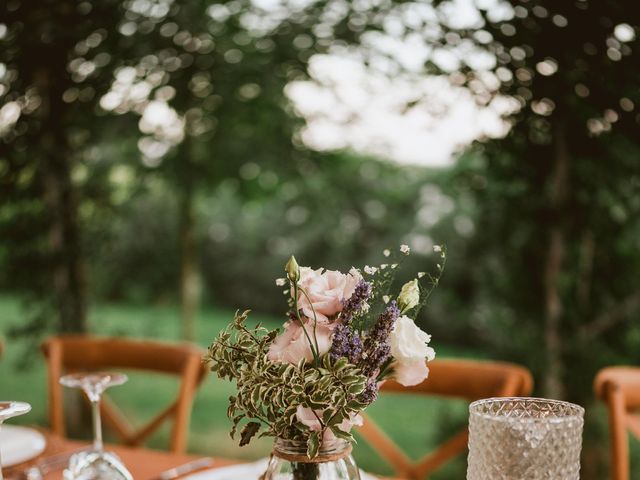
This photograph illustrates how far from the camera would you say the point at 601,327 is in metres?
2.49

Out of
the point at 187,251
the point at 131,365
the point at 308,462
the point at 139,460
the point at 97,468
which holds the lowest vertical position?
the point at 187,251

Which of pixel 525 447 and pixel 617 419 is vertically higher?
pixel 525 447

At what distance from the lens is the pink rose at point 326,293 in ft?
2.92

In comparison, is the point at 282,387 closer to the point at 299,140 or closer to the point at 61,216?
the point at 61,216

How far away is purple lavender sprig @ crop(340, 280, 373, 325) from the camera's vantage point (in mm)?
874

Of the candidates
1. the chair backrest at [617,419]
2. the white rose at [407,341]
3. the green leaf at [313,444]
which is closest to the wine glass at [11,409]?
the green leaf at [313,444]

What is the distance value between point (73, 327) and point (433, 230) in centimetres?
267

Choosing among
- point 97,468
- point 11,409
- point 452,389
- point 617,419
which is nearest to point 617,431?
point 617,419

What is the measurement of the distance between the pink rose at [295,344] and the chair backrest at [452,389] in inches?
28.0

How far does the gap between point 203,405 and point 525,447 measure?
4426 millimetres


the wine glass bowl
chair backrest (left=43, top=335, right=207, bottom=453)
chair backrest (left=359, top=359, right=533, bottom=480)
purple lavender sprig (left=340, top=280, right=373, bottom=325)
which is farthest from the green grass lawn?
purple lavender sprig (left=340, top=280, right=373, bottom=325)

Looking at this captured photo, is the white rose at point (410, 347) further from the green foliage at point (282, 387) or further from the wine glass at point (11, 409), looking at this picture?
the wine glass at point (11, 409)

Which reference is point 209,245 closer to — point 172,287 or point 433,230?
point 172,287

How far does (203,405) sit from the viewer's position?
5090 mm
